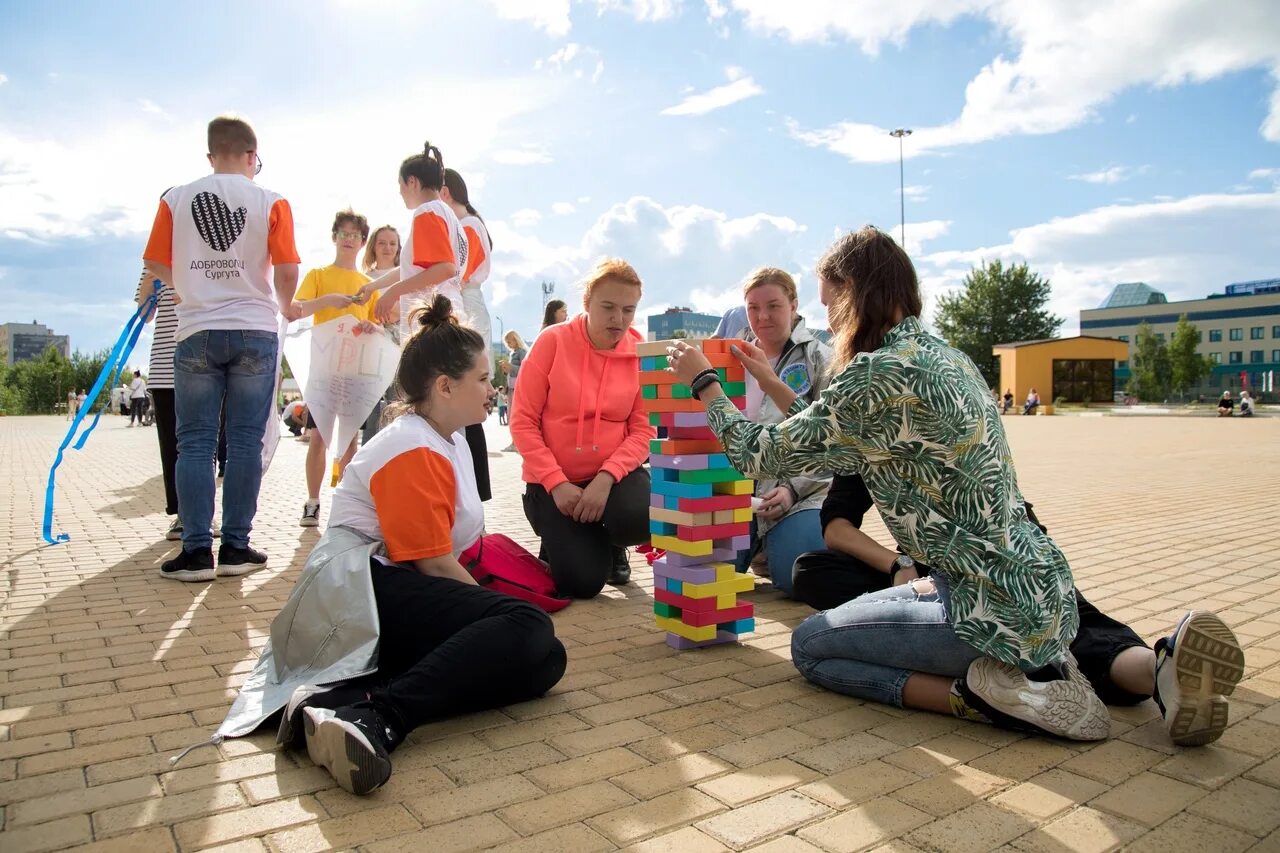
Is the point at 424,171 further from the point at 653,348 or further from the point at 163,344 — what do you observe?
the point at 653,348

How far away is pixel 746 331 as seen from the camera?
18.1ft

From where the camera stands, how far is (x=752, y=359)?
11.7ft

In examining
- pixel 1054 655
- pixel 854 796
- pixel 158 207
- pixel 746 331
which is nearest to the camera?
pixel 854 796

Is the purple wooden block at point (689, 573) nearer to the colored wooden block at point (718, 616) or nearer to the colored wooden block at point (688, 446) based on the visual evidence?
the colored wooden block at point (718, 616)

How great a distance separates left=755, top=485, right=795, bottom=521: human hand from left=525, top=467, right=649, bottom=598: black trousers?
622mm

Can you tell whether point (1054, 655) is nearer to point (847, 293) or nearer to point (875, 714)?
point (875, 714)

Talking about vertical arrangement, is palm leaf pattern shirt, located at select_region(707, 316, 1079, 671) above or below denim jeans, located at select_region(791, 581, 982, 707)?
above

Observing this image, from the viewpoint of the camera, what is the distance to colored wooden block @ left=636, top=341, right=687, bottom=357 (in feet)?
11.6

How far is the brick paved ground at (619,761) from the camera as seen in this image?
2.10 meters

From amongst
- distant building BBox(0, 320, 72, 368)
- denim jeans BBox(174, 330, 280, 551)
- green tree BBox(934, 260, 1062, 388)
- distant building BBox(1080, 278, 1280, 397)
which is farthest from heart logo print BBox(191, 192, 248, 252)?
distant building BBox(0, 320, 72, 368)

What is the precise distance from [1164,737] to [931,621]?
0.71 meters

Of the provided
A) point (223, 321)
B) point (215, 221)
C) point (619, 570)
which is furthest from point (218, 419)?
point (619, 570)

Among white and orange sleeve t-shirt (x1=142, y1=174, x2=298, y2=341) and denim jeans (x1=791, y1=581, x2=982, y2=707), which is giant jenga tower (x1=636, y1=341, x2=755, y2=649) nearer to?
denim jeans (x1=791, y1=581, x2=982, y2=707)

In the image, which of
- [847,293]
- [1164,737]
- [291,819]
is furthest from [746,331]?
[291,819]
